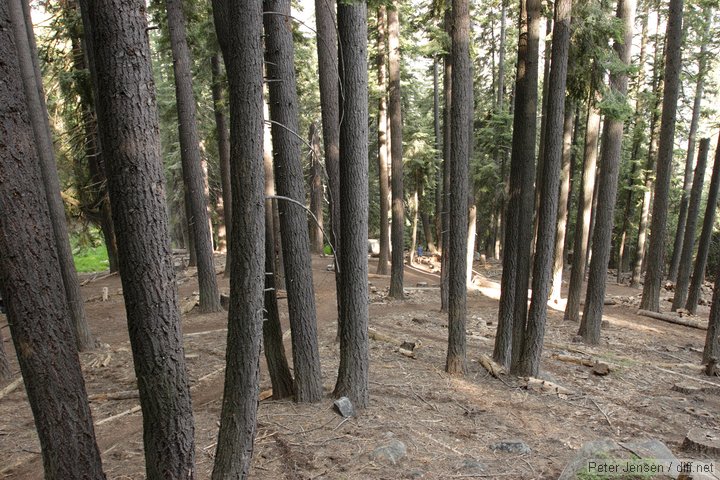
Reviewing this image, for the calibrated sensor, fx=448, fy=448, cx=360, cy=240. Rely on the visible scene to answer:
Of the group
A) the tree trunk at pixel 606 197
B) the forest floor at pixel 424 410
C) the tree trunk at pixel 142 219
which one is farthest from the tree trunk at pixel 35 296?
the tree trunk at pixel 606 197

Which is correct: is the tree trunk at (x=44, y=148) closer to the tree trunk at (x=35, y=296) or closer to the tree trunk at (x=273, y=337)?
the tree trunk at (x=273, y=337)

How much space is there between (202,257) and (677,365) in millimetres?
11554

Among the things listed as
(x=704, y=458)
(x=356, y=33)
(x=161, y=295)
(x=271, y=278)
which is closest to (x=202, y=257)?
(x=271, y=278)

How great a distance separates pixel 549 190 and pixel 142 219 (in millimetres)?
6502

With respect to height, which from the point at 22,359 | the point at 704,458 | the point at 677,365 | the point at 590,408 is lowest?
the point at 677,365

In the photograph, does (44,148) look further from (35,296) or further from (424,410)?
(424,410)

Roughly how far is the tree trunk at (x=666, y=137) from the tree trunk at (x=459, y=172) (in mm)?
8214

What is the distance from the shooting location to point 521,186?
25.6 feet

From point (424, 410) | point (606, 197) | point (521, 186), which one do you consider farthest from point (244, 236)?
point (606, 197)

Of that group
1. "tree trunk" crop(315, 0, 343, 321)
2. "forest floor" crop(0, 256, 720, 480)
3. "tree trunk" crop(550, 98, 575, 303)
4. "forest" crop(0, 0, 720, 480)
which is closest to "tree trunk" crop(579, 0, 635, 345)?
"forest" crop(0, 0, 720, 480)

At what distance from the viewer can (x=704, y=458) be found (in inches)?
207

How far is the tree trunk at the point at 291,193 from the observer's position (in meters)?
5.33

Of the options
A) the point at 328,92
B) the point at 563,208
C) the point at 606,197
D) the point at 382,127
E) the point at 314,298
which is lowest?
the point at 563,208

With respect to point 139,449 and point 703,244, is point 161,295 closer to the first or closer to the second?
point 139,449
